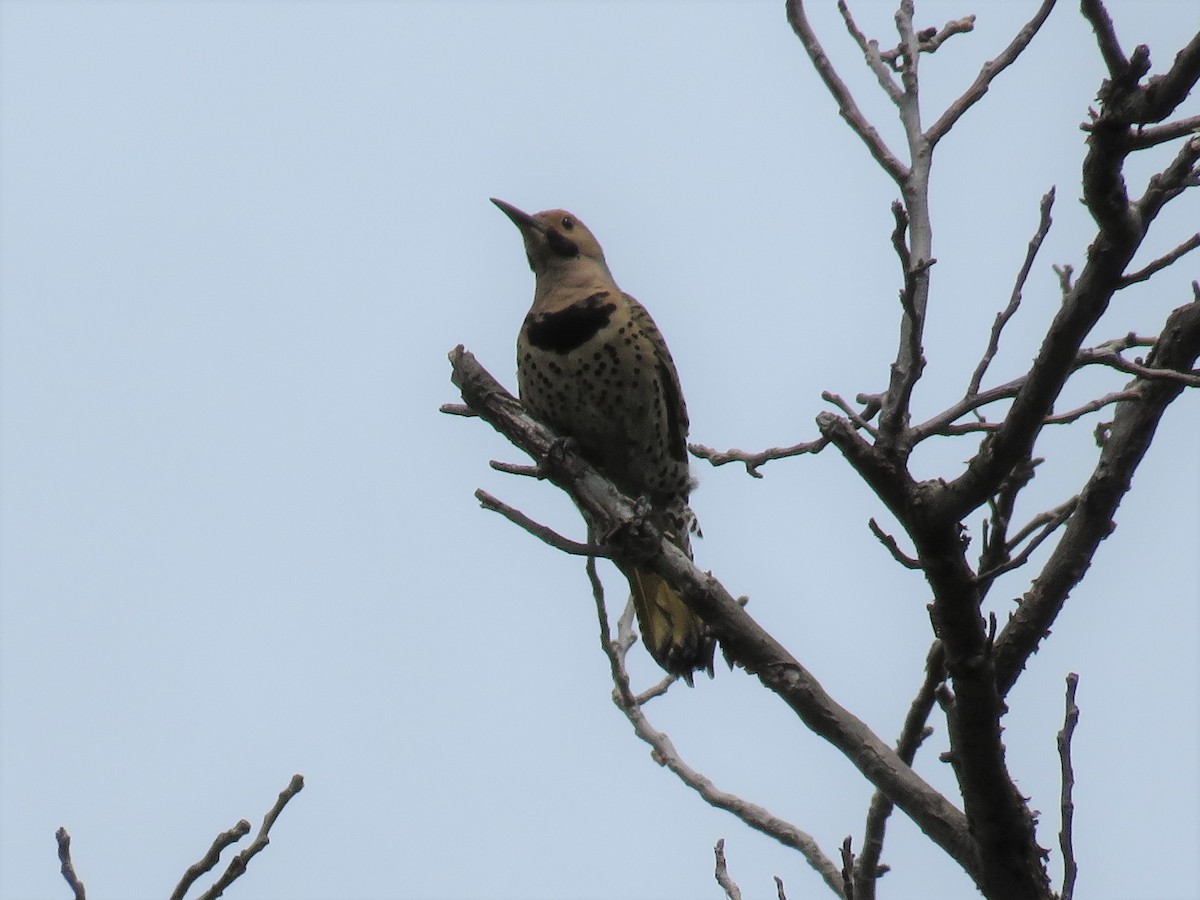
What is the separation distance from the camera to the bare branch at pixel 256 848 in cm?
273

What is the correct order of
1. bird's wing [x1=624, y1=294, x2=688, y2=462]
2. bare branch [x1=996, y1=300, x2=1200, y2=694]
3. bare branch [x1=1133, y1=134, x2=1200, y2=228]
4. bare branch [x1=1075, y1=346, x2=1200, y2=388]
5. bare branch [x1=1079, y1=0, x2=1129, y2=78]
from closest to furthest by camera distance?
1. bare branch [x1=1079, y1=0, x2=1129, y2=78]
2. bare branch [x1=1133, y1=134, x2=1200, y2=228]
3. bare branch [x1=1075, y1=346, x2=1200, y2=388]
4. bare branch [x1=996, y1=300, x2=1200, y2=694]
5. bird's wing [x1=624, y1=294, x2=688, y2=462]

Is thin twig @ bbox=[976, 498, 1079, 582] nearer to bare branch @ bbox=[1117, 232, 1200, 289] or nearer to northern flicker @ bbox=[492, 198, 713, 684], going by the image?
bare branch @ bbox=[1117, 232, 1200, 289]

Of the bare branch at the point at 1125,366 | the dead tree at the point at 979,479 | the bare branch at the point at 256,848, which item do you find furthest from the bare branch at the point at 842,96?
the bare branch at the point at 256,848

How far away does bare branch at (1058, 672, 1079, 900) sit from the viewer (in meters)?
2.87

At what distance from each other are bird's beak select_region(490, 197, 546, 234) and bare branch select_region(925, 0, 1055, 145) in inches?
119

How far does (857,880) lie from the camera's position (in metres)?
3.60

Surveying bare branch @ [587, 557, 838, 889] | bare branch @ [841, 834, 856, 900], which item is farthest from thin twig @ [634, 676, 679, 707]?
bare branch @ [841, 834, 856, 900]

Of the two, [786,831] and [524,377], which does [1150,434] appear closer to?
[786,831]

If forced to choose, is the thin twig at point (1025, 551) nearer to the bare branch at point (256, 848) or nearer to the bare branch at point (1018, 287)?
the bare branch at point (1018, 287)

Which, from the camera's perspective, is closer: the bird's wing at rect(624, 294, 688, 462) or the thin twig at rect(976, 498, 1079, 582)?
the thin twig at rect(976, 498, 1079, 582)

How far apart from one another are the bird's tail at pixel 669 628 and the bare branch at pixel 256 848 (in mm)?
2393

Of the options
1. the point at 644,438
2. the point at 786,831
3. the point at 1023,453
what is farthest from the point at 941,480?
the point at 644,438

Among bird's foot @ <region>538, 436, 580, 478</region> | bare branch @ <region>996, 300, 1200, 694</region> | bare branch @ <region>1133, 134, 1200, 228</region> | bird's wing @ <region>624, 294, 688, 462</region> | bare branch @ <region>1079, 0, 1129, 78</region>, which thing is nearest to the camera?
bare branch @ <region>1079, 0, 1129, 78</region>

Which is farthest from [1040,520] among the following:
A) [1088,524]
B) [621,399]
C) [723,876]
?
[621,399]
